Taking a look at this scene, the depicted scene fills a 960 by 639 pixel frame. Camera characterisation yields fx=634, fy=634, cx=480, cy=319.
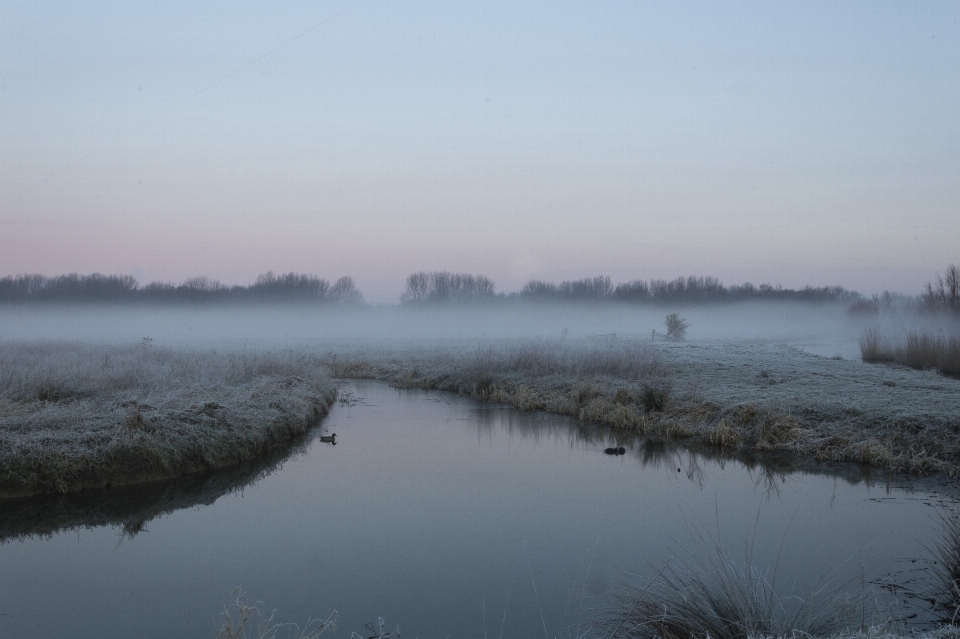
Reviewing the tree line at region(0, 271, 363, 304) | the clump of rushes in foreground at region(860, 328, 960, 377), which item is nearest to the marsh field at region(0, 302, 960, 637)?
the clump of rushes in foreground at region(860, 328, 960, 377)

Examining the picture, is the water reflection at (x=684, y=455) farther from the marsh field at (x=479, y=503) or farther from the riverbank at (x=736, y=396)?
the riverbank at (x=736, y=396)

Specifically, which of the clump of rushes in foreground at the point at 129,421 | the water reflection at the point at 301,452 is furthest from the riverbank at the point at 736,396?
the clump of rushes in foreground at the point at 129,421

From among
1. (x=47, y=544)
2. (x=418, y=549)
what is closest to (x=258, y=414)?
(x=47, y=544)

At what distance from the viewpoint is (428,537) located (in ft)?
24.8

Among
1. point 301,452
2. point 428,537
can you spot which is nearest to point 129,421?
point 301,452

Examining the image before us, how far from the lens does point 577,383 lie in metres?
17.8

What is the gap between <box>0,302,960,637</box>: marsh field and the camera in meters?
5.41

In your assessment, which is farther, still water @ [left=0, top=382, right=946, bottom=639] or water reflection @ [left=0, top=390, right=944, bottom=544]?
water reflection @ [left=0, top=390, right=944, bottom=544]

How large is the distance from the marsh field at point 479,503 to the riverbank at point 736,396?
0.08 m

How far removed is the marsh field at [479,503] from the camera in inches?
213

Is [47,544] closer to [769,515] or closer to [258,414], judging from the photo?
[258,414]

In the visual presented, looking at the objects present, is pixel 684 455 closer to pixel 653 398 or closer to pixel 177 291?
pixel 653 398

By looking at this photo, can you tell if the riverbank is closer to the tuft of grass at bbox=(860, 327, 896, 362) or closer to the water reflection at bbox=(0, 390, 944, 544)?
the water reflection at bbox=(0, 390, 944, 544)

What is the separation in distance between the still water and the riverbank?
3.96 ft
